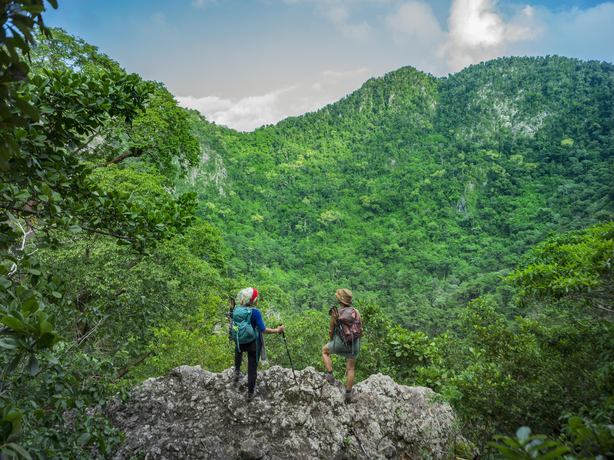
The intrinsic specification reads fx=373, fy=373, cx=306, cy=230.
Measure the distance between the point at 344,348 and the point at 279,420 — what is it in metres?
1.44

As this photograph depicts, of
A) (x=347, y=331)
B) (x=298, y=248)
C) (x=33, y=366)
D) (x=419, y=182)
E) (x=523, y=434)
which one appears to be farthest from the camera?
(x=419, y=182)

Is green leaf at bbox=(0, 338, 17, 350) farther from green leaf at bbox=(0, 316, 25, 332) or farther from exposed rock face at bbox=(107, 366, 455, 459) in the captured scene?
exposed rock face at bbox=(107, 366, 455, 459)

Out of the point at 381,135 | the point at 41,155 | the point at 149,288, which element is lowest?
the point at 149,288

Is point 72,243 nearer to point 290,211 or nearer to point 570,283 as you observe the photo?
point 570,283

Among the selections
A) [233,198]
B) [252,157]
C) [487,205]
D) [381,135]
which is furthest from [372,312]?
[381,135]

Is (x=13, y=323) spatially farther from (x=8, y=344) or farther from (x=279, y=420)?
(x=279, y=420)

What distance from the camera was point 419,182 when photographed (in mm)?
100875

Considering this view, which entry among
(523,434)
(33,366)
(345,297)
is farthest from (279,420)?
(523,434)

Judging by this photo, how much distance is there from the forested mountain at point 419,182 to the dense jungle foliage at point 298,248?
65 centimetres

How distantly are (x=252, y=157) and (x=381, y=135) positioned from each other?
1847 inches

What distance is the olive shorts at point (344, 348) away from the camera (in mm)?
5895

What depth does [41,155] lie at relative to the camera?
Answer: 102 inches

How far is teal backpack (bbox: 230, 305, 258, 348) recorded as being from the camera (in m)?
5.54

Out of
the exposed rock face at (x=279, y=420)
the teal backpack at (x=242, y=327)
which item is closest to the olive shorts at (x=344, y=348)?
the exposed rock face at (x=279, y=420)
